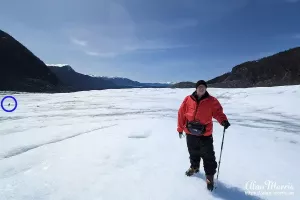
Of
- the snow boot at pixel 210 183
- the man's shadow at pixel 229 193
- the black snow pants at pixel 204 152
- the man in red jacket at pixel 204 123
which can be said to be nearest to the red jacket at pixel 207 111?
the man in red jacket at pixel 204 123

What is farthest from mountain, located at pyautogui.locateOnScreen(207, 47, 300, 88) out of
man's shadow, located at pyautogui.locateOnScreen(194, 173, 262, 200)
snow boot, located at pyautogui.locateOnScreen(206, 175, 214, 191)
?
snow boot, located at pyautogui.locateOnScreen(206, 175, 214, 191)

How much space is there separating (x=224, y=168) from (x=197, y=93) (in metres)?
1.64

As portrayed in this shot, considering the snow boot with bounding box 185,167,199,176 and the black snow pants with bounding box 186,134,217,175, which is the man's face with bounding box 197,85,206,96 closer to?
the black snow pants with bounding box 186,134,217,175

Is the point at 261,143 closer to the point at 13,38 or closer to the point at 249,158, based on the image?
the point at 249,158

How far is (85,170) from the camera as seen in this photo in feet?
15.0

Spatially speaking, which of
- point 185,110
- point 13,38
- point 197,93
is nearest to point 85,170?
point 185,110

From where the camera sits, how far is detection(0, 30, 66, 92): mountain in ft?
369

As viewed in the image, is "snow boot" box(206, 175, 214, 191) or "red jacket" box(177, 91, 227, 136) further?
"red jacket" box(177, 91, 227, 136)

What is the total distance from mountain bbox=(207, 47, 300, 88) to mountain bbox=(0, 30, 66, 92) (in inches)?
3149

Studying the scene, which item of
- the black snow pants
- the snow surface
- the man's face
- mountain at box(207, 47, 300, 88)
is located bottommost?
the snow surface

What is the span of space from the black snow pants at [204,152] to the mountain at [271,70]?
87.7 meters

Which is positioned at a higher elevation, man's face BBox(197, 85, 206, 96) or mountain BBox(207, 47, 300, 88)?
mountain BBox(207, 47, 300, 88)

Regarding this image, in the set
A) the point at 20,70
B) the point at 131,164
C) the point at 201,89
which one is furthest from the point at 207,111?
the point at 20,70

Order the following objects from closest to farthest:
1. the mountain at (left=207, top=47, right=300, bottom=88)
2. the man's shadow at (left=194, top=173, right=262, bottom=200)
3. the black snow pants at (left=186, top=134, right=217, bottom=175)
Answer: the man's shadow at (left=194, top=173, right=262, bottom=200)
the black snow pants at (left=186, top=134, right=217, bottom=175)
the mountain at (left=207, top=47, right=300, bottom=88)
